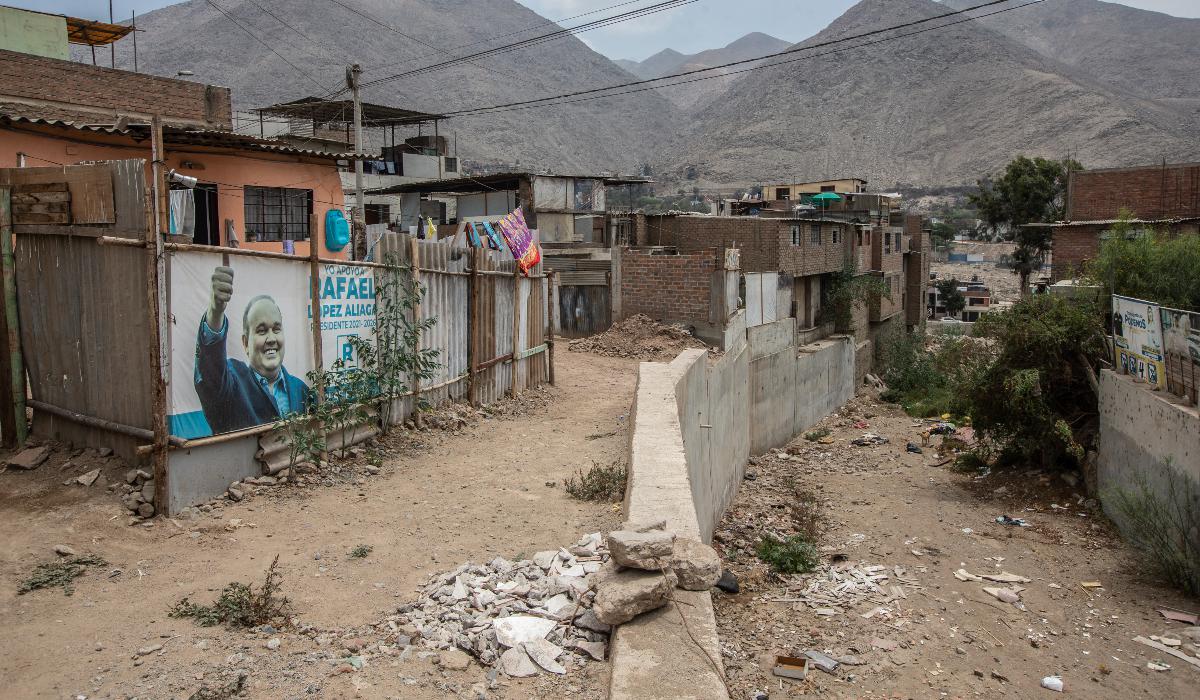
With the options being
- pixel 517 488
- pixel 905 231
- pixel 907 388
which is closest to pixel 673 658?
pixel 517 488

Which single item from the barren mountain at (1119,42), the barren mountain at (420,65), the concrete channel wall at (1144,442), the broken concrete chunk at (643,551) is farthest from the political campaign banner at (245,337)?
the barren mountain at (1119,42)

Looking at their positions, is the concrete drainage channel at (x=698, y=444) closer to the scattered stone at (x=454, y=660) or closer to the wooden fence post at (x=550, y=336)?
the scattered stone at (x=454, y=660)

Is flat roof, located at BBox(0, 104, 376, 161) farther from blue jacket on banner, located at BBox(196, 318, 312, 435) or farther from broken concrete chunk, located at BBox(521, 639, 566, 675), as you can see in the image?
broken concrete chunk, located at BBox(521, 639, 566, 675)

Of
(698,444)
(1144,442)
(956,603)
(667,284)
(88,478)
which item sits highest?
(667,284)

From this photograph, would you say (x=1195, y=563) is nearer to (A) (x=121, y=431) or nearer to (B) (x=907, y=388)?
(A) (x=121, y=431)

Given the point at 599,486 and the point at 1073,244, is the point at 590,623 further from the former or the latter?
the point at 1073,244

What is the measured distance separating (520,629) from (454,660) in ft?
1.15

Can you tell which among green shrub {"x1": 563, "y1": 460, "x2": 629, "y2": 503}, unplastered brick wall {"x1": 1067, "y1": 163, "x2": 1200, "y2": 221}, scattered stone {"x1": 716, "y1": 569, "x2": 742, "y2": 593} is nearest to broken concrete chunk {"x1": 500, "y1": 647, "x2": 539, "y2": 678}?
green shrub {"x1": 563, "y1": 460, "x2": 629, "y2": 503}

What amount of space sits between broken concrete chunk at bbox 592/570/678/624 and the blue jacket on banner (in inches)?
147

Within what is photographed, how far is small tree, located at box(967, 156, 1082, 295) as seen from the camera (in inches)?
1780

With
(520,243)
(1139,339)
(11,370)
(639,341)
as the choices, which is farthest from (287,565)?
(639,341)

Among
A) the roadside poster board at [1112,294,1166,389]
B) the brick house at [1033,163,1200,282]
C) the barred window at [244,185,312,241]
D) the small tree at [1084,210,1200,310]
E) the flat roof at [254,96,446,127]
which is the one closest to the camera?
the roadside poster board at [1112,294,1166,389]

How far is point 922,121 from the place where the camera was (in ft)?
302

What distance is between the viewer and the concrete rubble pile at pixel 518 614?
3994mm
